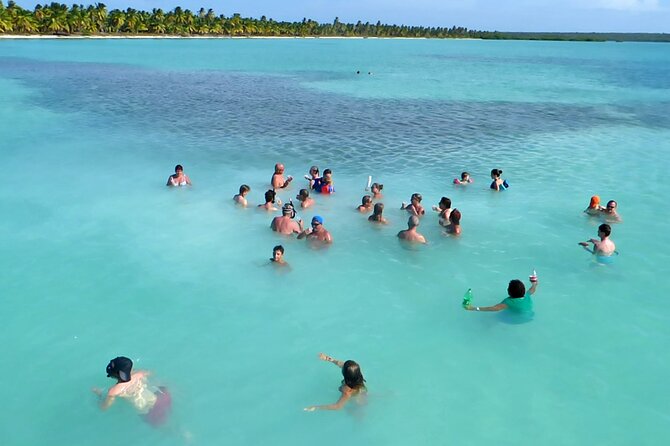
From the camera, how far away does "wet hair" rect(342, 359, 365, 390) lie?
25.1 ft

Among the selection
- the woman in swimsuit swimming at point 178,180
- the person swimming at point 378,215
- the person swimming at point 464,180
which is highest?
the person swimming at point 464,180

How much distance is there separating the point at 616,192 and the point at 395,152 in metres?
8.71

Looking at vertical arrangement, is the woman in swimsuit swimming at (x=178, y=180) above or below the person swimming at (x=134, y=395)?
above

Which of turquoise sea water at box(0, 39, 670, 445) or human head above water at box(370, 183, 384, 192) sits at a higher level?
human head above water at box(370, 183, 384, 192)

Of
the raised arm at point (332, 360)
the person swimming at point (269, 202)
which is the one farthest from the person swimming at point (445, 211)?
the raised arm at point (332, 360)

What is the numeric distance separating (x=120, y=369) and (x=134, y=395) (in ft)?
1.57

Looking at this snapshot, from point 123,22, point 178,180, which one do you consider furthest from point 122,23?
point 178,180

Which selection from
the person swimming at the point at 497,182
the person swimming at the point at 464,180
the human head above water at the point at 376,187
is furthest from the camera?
the person swimming at the point at 464,180

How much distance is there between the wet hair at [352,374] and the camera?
7664 mm

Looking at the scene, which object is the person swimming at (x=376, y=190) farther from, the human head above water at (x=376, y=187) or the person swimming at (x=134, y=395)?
the person swimming at (x=134, y=395)

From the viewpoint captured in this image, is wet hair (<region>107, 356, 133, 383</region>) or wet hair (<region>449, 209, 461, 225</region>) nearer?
wet hair (<region>107, 356, 133, 383</region>)

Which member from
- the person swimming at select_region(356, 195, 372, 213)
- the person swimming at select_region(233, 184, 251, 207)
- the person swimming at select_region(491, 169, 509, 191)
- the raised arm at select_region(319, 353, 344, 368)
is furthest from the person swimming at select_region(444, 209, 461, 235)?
the raised arm at select_region(319, 353, 344, 368)

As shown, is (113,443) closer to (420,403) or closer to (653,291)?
(420,403)

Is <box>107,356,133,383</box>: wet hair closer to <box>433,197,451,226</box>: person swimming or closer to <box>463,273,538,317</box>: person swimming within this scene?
<box>463,273,538,317</box>: person swimming
